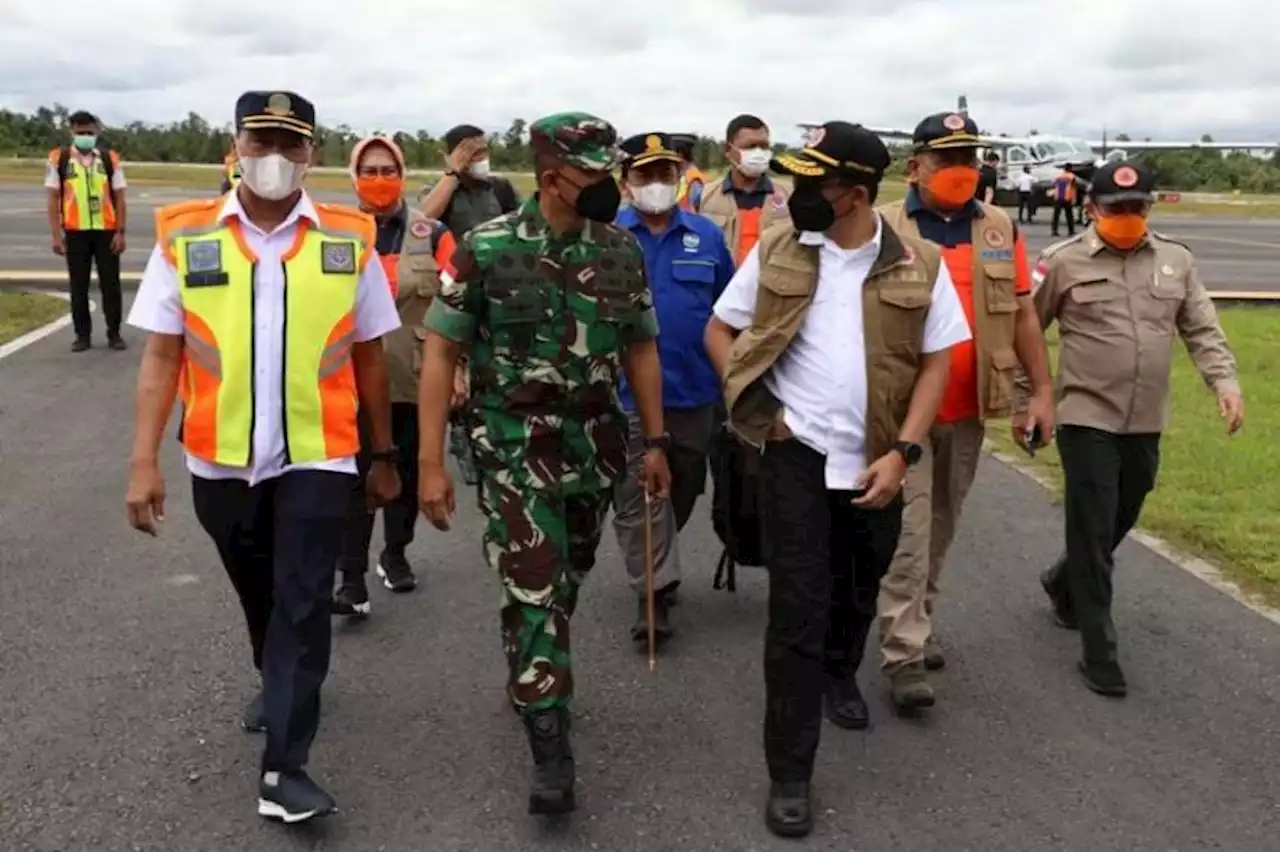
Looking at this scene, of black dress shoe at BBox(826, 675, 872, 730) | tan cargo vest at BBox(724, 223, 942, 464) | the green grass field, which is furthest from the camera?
Result: the green grass field

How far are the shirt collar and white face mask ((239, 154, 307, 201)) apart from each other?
0.06 metres

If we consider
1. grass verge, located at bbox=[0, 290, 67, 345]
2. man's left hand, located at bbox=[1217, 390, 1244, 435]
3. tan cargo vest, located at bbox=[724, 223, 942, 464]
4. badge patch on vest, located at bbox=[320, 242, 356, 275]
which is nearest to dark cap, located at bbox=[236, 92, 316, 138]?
badge patch on vest, located at bbox=[320, 242, 356, 275]

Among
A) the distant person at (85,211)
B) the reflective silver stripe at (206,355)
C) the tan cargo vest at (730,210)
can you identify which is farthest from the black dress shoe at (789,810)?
the distant person at (85,211)

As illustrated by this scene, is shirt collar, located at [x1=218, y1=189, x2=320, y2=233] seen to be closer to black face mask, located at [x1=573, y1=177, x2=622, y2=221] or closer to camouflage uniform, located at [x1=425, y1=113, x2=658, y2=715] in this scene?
camouflage uniform, located at [x1=425, y1=113, x2=658, y2=715]

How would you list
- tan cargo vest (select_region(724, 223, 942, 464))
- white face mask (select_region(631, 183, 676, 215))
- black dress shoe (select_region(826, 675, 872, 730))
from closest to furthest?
tan cargo vest (select_region(724, 223, 942, 464)), black dress shoe (select_region(826, 675, 872, 730)), white face mask (select_region(631, 183, 676, 215))

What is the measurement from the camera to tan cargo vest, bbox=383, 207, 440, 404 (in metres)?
5.26

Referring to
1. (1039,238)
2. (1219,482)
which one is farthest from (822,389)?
(1039,238)

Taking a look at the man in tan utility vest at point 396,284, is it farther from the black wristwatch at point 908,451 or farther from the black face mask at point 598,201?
the black wristwatch at point 908,451

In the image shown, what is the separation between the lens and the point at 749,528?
5148mm

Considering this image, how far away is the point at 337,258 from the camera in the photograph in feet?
12.0

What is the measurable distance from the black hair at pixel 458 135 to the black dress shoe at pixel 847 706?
12.0 ft

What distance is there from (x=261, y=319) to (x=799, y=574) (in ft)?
5.49

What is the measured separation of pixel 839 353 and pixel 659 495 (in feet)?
2.78

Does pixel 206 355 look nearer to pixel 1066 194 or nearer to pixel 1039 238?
pixel 1066 194
